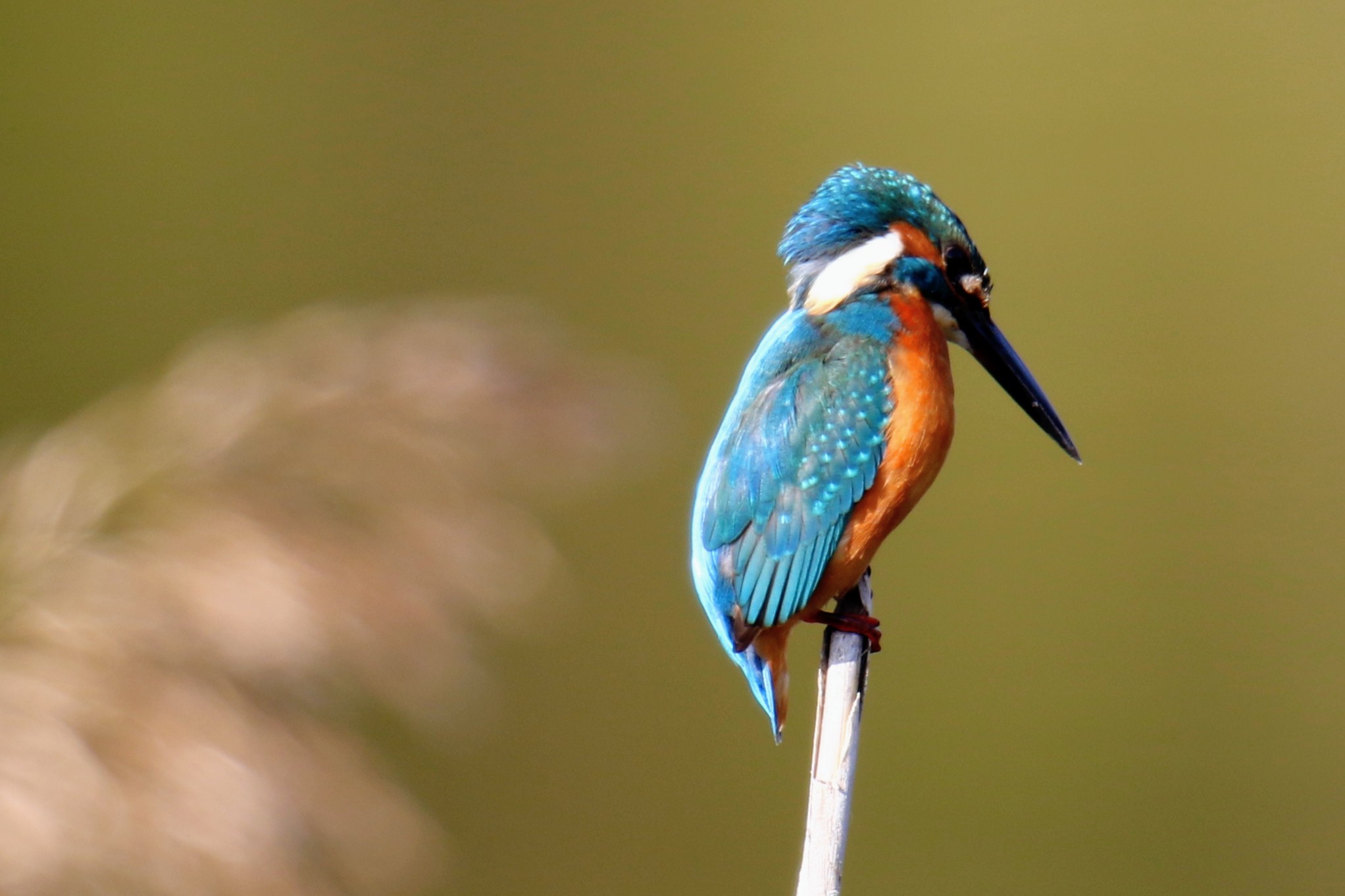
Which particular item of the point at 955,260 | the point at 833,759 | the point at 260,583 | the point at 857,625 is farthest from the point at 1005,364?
the point at 260,583

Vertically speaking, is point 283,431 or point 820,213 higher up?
point 820,213

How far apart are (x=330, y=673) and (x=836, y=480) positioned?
0.51m

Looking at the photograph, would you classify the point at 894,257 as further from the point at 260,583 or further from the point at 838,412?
the point at 260,583

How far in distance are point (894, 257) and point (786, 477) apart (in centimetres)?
27

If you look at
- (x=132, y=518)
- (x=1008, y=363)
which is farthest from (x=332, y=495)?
(x=1008, y=363)

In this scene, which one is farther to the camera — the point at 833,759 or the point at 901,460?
the point at 901,460

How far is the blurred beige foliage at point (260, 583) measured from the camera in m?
1.12

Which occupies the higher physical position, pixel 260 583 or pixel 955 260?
pixel 955 260

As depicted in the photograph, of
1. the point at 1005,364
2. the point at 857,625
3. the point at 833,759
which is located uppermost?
the point at 1005,364

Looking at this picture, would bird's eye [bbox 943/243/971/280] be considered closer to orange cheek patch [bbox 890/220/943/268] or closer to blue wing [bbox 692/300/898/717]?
orange cheek patch [bbox 890/220/943/268]

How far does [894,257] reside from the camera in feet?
4.44

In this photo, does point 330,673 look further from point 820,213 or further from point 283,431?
point 820,213

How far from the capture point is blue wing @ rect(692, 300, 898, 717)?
1.23 meters

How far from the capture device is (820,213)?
138cm
